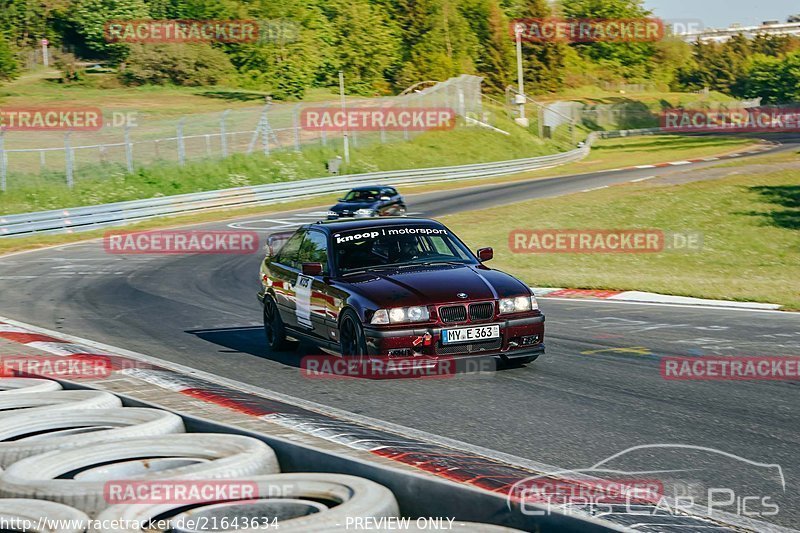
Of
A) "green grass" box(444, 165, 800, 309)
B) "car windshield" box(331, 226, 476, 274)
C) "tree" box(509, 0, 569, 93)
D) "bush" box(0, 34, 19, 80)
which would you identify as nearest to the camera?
"car windshield" box(331, 226, 476, 274)

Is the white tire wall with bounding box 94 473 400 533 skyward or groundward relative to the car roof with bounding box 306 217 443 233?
groundward

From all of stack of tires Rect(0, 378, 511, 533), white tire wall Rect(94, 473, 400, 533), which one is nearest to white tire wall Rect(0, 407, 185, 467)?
stack of tires Rect(0, 378, 511, 533)

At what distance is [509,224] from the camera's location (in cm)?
3030

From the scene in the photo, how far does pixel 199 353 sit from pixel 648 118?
8472cm

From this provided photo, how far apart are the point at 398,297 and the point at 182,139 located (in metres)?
34.3

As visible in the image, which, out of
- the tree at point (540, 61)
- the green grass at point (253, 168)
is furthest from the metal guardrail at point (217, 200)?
the tree at point (540, 61)

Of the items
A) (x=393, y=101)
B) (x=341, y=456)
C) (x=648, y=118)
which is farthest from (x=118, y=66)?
(x=341, y=456)

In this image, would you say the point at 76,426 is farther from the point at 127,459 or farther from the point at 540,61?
the point at 540,61

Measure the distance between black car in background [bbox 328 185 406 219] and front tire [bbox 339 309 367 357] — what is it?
67.3 feet

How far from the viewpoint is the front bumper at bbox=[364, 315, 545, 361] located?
967 cm

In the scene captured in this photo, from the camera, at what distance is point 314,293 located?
1113 centimetres

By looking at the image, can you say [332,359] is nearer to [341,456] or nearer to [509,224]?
[341,456]

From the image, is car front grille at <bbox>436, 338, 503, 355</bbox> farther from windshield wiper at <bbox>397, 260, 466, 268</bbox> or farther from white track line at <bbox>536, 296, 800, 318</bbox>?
white track line at <bbox>536, 296, 800, 318</bbox>

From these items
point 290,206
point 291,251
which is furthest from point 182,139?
point 291,251
